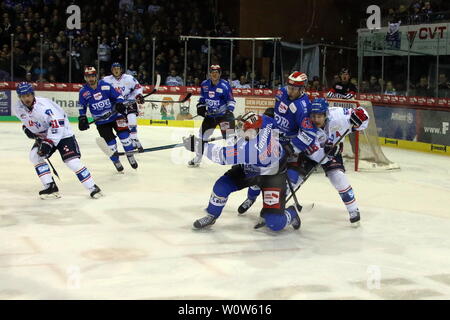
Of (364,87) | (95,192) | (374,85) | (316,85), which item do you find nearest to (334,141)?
(95,192)

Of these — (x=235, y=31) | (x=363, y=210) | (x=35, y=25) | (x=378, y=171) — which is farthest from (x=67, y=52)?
(x=363, y=210)

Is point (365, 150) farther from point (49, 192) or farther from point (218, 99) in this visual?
point (49, 192)

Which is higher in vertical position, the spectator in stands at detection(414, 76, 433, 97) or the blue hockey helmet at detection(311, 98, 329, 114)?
the spectator in stands at detection(414, 76, 433, 97)

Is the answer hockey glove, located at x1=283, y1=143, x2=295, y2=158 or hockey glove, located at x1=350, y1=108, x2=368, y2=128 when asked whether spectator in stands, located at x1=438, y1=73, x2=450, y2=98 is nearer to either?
hockey glove, located at x1=350, y1=108, x2=368, y2=128

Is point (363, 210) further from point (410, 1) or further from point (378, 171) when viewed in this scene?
point (410, 1)

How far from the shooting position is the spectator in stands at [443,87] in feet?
35.6

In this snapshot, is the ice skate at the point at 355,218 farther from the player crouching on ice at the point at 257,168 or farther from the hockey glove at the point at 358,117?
the hockey glove at the point at 358,117

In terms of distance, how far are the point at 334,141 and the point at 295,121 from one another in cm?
57

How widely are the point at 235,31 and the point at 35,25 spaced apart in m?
5.14

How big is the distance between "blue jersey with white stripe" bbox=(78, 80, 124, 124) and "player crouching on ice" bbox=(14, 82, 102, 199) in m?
1.71

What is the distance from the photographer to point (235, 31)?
17.3 m

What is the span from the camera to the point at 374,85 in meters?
12.1

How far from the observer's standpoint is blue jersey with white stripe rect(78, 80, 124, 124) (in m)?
7.90

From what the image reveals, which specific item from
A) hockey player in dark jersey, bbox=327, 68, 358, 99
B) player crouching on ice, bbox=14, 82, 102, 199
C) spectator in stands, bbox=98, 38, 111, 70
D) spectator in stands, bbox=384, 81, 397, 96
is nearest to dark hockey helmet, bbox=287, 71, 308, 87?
player crouching on ice, bbox=14, 82, 102, 199
